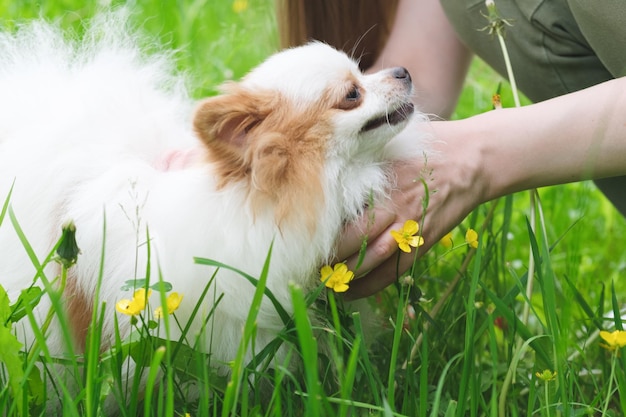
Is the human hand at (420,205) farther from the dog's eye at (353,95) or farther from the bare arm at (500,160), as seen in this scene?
the dog's eye at (353,95)

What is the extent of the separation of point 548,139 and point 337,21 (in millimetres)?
684

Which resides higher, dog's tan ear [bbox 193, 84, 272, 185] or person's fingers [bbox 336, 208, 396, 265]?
dog's tan ear [bbox 193, 84, 272, 185]

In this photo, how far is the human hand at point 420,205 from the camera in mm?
1228

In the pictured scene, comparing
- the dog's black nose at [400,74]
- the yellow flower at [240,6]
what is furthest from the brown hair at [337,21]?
the yellow flower at [240,6]

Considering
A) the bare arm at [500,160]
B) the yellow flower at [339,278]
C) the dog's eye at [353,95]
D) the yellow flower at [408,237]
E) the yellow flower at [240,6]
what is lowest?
the yellow flower at [339,278]

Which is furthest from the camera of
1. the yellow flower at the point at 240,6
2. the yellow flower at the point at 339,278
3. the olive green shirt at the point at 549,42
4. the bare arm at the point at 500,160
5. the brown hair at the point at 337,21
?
the yellow flower at the point at 240,6

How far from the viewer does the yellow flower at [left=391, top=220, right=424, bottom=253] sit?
115 cm

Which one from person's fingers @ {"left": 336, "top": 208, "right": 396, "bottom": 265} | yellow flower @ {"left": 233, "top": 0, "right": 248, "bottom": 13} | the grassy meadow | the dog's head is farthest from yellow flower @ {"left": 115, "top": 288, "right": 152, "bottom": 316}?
yellow flower @ {"left": 233, "top": 0, "right": 248, "bottom": 13}

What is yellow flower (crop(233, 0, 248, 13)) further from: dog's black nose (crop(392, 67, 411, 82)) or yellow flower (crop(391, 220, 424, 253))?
yellow flower (crop(391, 220, 424, 253))

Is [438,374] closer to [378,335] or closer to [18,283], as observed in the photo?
[378,335]

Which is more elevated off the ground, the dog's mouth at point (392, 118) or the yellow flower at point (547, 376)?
the dog's mouth at point (392, 118)

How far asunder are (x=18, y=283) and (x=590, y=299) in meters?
1.28

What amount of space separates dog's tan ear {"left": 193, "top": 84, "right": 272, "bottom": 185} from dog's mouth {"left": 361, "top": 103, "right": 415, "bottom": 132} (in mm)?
156

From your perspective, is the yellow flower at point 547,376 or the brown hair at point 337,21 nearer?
the yellow flower at point 547,376
